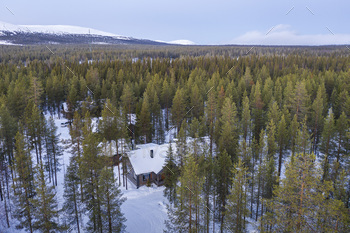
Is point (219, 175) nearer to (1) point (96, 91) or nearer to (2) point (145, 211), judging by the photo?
(2) point (145, 211)

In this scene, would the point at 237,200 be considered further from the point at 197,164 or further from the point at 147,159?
the point at 147,159

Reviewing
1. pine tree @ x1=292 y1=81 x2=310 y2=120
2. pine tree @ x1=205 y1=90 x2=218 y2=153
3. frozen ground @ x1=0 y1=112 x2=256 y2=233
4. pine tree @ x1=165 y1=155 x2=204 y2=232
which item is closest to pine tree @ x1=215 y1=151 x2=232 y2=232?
frozen ground @ x1=0 y1=112 x2=256 y2=233

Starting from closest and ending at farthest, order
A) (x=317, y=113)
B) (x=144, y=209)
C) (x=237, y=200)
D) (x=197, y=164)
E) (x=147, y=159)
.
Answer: (x=197, y=164) → (x=237, y=200) → (x=144, y=209) → (x=147, y=159) → (x=317, y=113)

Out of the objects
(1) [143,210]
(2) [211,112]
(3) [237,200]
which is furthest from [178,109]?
(3) [237,200]

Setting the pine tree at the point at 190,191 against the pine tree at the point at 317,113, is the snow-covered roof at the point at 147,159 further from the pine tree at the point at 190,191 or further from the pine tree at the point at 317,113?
the pine tree at the point at 317,113

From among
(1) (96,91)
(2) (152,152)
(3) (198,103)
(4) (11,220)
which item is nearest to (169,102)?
(3) (198,103)

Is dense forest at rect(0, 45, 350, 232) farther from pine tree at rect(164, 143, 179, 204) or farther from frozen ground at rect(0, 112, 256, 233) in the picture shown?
frozen ground at rect(0, 112, 256, 233)

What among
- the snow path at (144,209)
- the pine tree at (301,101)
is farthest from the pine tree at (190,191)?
the pine tree at (301,101)

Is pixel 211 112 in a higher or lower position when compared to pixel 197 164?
higher
